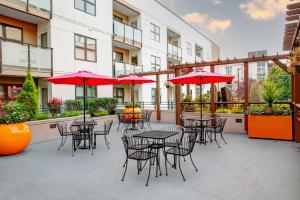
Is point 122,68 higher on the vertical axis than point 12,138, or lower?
higher

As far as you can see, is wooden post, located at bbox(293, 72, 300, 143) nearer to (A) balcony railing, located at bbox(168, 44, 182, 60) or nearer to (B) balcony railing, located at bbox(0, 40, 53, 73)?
(B) balcony railing, located at bbox(0, 40, 53, 73)

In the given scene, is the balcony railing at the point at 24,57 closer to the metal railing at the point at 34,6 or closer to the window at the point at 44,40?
the window at the point at 44,40

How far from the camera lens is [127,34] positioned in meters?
17.6

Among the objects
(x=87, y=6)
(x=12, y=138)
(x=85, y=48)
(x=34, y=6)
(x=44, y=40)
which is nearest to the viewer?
(x=12, y=138)

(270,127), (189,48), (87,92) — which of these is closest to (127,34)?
(87,92)

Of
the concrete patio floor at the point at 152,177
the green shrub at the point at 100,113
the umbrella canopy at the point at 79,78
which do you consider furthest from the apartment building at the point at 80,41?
the concrete patio floor at the point at 152,177

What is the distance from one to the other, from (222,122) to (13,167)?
21.6ft

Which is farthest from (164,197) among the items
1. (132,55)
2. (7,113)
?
(132,55)

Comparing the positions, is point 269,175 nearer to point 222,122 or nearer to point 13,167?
point 222,122

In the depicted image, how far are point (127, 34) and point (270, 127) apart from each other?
12724 mm

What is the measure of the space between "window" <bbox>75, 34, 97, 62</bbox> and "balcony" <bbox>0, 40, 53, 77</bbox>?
7.12ft

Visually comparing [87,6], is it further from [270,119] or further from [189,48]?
[189,48]

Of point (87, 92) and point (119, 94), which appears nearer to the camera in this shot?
point (87, 92)

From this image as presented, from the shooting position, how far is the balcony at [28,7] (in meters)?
10.6
